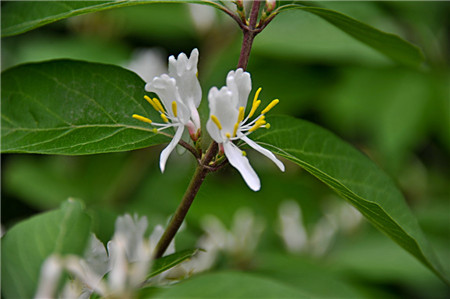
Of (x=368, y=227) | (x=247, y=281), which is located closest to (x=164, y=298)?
(x=247, y=281)

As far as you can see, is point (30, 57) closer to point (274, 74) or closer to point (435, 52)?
point (274, 74)

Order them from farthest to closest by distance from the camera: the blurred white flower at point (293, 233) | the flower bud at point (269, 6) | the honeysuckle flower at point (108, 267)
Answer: the blurred white flower at point (293, 233) → the flower bud at point (269, 6) → the honeysuckle flower at point (108, 267)

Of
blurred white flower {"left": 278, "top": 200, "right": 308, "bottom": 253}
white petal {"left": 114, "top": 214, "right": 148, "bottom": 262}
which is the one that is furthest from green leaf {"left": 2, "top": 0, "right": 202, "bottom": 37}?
blurred white flower {"left": 278, "top": 200, "right": 308, "bottom": 253}

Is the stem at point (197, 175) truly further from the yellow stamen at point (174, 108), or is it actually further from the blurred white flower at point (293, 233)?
the blurred white flower at point (293, 233)

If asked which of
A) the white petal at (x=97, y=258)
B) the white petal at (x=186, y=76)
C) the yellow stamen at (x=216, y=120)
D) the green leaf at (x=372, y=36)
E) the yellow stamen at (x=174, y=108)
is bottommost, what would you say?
the white petal at (x=97, y=258)

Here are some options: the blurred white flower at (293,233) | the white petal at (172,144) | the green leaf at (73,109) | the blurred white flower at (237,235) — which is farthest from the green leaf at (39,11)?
the blurred white flower at (293,233)

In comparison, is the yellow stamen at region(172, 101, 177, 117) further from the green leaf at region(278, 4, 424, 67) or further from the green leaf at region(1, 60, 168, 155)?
the green leaf at region(278, 4, 424, 67)
